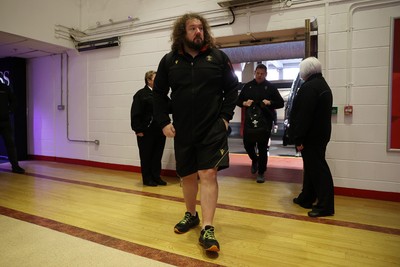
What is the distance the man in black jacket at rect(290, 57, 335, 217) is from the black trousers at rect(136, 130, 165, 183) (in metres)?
1.87

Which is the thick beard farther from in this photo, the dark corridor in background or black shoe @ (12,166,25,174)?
the dark corridor in background

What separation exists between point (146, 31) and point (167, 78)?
2.80 metres

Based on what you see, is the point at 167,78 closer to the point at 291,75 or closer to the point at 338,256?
the point at 338,256

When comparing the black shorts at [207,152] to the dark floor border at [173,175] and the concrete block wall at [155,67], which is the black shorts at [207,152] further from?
the dark floor border at [173,175]

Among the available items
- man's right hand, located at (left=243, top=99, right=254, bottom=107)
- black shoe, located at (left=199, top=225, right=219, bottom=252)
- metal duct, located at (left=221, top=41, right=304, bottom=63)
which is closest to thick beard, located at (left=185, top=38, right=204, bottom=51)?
black shoe, located at (left=199, top=225, right=219, bottom=252)

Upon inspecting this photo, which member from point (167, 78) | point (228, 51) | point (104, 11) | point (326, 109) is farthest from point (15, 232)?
point (228, 51)

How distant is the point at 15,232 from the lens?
2281 mm

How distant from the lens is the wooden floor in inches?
73.9

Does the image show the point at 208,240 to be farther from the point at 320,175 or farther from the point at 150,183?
the point at 150,183

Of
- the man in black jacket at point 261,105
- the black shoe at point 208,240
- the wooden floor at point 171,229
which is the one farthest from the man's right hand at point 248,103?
the black shoe at point 208,240

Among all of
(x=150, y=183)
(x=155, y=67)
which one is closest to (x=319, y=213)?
(x=150, y=183)

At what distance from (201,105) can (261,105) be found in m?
2.06

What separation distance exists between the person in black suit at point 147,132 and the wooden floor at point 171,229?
263 millimetres

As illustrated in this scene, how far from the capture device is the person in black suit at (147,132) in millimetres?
3809
